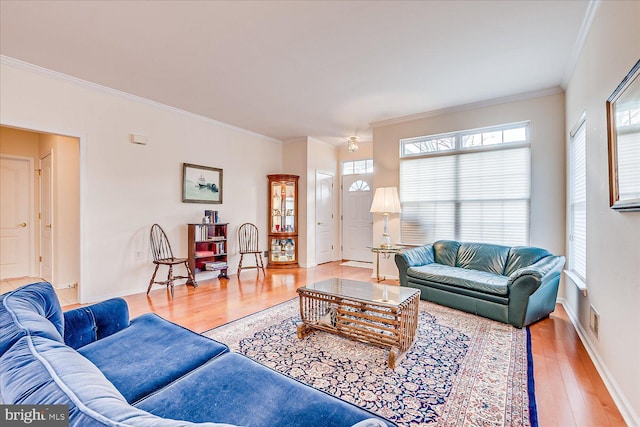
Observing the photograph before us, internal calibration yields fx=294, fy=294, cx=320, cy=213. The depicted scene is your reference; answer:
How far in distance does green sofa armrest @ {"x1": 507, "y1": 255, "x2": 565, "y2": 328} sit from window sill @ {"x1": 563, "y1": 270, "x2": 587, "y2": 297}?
188 mm

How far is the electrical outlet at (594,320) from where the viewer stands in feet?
7.30

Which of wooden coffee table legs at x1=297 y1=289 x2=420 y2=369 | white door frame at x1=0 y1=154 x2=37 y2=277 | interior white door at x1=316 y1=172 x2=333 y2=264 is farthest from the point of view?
interior white door at x1=316 y1=172 x2=333 y2=264

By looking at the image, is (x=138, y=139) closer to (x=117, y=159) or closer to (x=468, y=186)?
(x=117, y=159)

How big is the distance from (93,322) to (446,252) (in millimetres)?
3836

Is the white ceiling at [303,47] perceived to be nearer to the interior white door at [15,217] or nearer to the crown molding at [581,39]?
the crown molding at [581,39]

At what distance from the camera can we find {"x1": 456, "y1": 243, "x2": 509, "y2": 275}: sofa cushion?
357 cm

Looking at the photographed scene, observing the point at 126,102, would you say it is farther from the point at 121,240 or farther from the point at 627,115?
the point at 627,115

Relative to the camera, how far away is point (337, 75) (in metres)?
3.36

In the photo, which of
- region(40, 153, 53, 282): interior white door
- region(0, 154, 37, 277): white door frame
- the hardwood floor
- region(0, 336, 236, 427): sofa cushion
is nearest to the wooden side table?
the hardwood floor

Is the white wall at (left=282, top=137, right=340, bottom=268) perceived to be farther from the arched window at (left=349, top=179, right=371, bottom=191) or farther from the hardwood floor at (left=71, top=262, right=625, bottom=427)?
the arched window at (left=349, top=179, right=371, bottom=191)

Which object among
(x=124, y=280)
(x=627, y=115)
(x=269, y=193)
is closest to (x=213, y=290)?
(x=124, y=280)

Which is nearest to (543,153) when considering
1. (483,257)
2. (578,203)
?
(578,203)

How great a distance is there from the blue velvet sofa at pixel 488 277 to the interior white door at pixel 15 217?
237 inches

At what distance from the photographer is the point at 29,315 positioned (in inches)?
44.1
